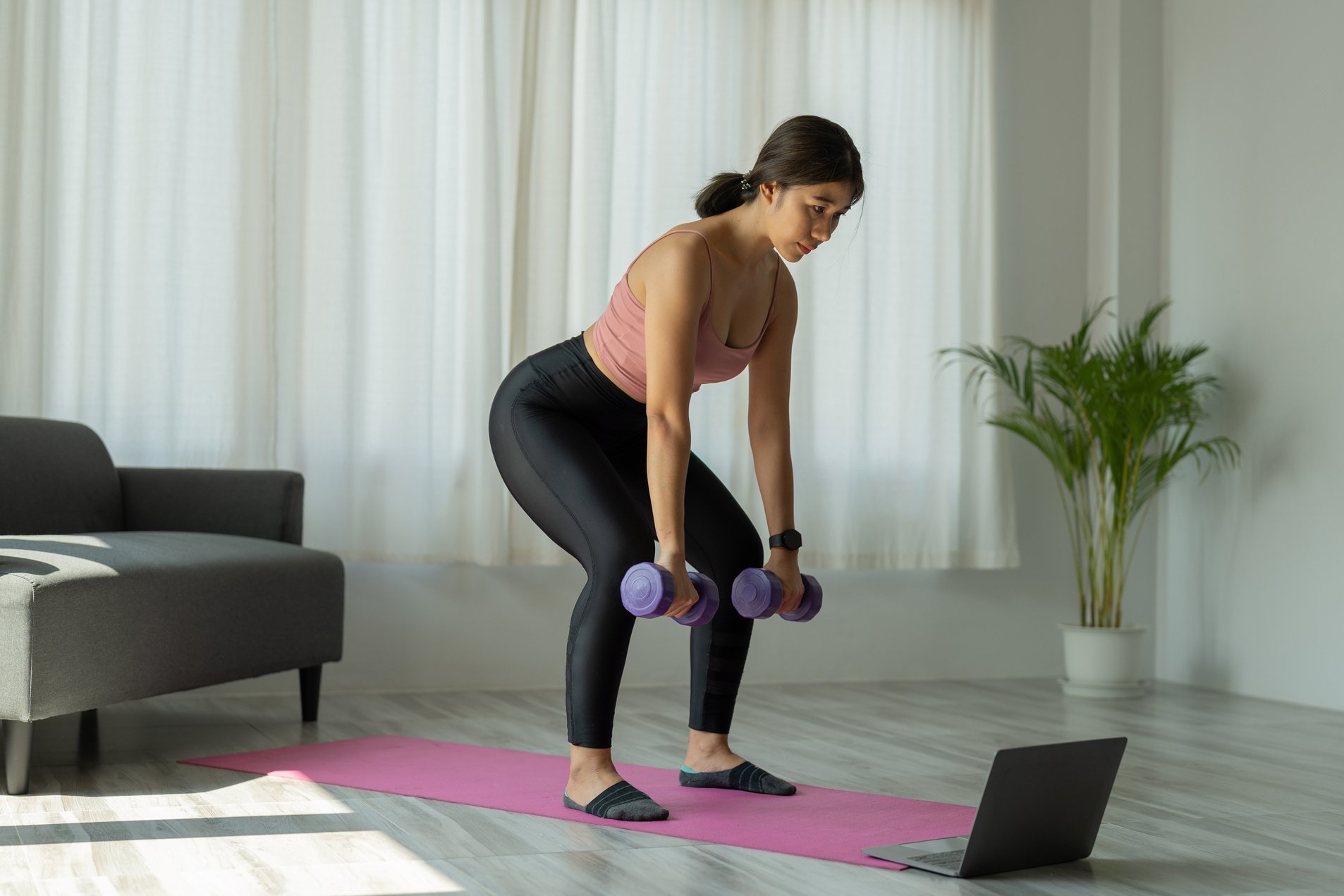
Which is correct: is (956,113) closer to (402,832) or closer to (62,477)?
(62,477)

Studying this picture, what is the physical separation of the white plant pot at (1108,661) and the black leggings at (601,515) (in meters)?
2.10

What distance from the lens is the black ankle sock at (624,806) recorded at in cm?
220

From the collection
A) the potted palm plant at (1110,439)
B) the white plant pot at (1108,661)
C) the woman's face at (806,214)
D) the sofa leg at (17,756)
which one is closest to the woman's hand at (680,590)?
the woman's face at (806,214)

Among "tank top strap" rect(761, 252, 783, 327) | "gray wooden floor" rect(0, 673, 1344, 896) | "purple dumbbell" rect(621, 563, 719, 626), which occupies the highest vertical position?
"tank top strap" rect(761, 252, 783, 327)

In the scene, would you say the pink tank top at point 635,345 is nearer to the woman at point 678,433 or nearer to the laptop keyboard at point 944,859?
the woman at point 678,433

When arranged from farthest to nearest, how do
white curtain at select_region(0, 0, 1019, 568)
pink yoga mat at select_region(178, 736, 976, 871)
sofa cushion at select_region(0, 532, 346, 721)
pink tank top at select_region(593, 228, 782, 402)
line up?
white curtain at select_region(0, 0, 1019, 568) < sofa cushion at select_region(0, 532, 346, 721) < pink tank top at select_region(593, 228, 782, 402) < pink yoga mat at select_region(178, 736, 976, 871)

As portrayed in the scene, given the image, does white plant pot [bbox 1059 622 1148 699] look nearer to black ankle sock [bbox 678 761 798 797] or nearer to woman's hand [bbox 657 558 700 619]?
black ankle sock [bbox 678 761 798 797]

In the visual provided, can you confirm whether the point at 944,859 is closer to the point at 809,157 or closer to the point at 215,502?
the point at 809,157

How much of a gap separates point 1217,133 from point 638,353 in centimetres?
309

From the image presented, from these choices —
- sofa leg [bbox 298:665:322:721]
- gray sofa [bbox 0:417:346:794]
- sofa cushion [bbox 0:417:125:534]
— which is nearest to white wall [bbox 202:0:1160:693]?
sofa leg [bbox 298:665:322:721]

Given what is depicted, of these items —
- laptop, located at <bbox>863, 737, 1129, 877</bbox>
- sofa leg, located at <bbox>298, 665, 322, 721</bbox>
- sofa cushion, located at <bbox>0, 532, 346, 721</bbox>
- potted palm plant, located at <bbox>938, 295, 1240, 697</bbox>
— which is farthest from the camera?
potted palm plant, located at <bbox>938, 295, 1240, 697</bbox>

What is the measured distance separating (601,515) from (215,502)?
1.61 metres

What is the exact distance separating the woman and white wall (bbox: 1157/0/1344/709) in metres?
2.37

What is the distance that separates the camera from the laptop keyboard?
1.97 meters
